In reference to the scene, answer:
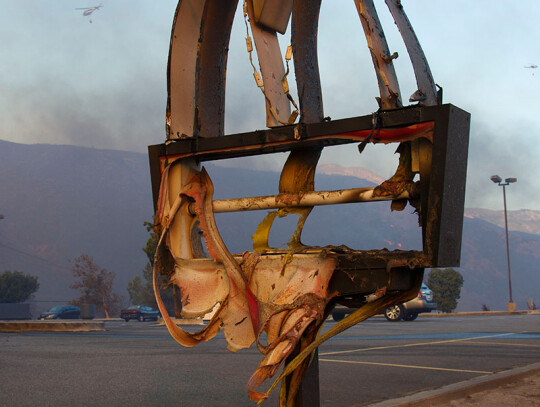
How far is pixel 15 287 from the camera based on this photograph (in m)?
59.8

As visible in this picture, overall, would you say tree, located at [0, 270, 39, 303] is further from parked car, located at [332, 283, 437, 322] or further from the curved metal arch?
the curved metal arch

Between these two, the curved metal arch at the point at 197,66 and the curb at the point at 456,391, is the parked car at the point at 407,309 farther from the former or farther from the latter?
the curved metal arch at the point at 197,66

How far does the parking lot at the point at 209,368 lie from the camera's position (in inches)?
253

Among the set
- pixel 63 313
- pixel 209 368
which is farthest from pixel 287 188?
pixel 63 313

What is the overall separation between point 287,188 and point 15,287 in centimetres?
6309

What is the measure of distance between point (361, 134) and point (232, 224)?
189 meters

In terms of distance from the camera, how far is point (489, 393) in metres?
6.38

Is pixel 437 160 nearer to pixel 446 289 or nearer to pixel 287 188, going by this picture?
pixel 287 188

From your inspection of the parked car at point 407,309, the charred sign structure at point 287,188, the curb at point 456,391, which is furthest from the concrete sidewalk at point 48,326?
the charred sign structure at point 287,188

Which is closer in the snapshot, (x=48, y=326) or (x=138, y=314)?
(x=48, y=326)

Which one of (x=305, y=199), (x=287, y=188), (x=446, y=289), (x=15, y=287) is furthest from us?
(x=15, y=287)

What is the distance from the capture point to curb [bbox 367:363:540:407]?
570 cm

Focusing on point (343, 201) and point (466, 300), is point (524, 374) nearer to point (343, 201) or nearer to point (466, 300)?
point (343, 201)

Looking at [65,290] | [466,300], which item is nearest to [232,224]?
[65,290]
